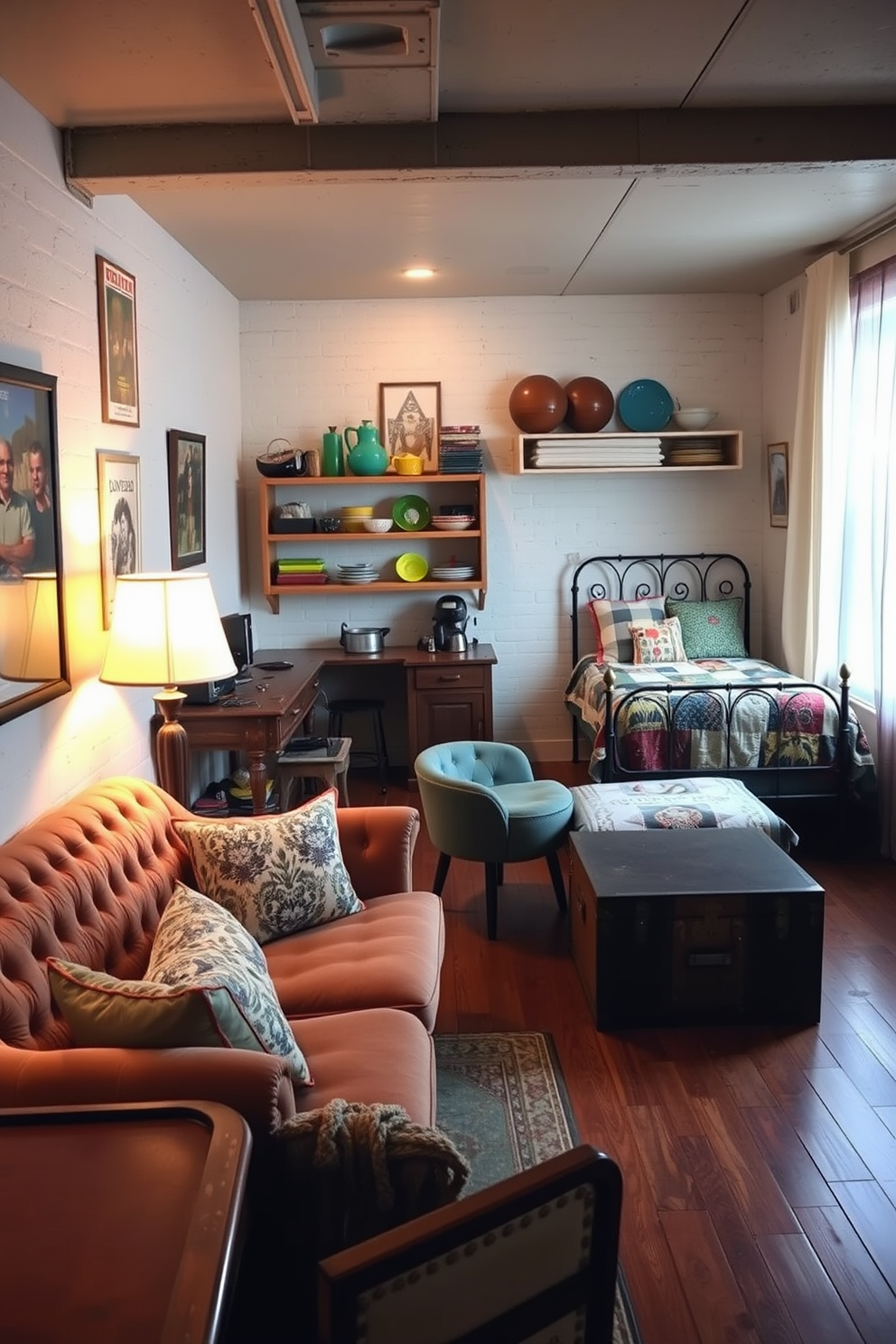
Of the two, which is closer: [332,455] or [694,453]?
[332,455]

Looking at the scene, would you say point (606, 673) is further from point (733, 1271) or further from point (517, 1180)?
point (517, 1180)

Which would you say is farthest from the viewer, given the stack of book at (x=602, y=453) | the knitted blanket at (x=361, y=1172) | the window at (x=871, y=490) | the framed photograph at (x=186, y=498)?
the stack of book at (x=602, y=453)

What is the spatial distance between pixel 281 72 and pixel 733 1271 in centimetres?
287

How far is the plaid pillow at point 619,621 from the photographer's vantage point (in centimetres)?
617

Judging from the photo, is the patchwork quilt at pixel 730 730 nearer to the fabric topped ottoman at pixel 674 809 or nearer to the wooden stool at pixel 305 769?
the fabric topped ottoman at pixel 674 809

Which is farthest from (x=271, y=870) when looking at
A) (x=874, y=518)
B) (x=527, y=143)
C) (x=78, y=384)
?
(x=874, y=518)

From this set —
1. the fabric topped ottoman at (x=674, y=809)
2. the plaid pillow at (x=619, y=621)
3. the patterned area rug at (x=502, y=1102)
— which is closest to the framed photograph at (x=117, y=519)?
the patterned area rug at (x=502, y=1102)

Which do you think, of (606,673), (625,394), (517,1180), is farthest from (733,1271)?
(625,394)

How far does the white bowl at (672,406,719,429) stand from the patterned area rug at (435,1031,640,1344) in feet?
13.1

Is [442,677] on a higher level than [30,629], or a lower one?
lower

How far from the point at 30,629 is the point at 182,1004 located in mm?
1294

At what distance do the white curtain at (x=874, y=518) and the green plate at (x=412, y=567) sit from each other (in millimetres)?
2309

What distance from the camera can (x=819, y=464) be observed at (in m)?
5.30

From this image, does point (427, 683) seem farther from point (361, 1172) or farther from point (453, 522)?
point (361, 1172)
